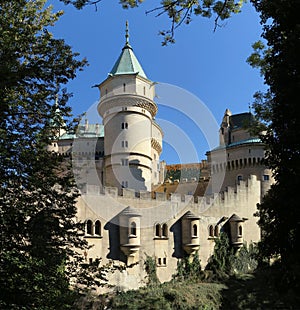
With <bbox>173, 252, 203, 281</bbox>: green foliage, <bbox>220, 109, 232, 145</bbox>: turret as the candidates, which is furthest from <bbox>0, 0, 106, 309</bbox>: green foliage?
<bbox>220, 109, 232, 145</bbox>: turret

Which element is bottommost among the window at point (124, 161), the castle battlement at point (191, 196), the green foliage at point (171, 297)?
the green foliage at point (171, 297)

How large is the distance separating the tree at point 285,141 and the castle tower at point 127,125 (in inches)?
987

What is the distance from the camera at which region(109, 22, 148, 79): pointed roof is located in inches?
1412

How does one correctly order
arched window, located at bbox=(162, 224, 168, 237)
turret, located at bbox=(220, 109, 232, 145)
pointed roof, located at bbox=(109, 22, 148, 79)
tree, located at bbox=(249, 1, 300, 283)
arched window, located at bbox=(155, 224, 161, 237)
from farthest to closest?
turret, located at bbox=(220, 109, 232, 145) → pointed roof, located at bbox=(109, 22, 148, 79) → arched window, located at bbox=(162, 224, 168, 237) → arched window, located at bbox=(155, 224, 161, 237) → tree, located at bbox=(249, 1, 300, 283)

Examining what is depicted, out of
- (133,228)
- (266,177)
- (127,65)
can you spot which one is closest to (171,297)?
(133,228)

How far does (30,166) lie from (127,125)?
85.0ft

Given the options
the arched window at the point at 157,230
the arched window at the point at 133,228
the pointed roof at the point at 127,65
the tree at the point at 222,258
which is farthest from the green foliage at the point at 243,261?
the pointed roof at the point at 127,65

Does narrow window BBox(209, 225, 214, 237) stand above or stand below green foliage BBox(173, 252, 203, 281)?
above

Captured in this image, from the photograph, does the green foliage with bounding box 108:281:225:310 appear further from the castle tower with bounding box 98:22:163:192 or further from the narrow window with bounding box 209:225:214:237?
the castle tower with bounding box 98:22:163:192

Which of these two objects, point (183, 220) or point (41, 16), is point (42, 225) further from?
point (183, 220)

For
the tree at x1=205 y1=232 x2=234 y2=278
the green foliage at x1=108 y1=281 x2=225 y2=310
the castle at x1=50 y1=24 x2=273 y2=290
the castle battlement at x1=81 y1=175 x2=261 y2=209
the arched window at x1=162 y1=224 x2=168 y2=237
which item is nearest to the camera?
the green foliage at x1=108 y1=281 x2=225 y2=310

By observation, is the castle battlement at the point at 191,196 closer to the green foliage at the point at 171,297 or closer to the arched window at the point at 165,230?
the arched window at the point at 165,230

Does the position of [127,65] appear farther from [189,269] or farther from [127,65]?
[189,269]

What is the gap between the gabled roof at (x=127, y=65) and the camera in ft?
118
